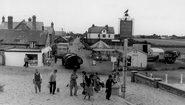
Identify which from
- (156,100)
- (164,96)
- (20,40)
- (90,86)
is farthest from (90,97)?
(20,40)

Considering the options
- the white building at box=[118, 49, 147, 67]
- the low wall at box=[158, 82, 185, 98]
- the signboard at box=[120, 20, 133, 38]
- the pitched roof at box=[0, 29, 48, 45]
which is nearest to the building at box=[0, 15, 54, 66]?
the pitched roof at box=[0, 29, 48, 45]

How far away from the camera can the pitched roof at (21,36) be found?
129 feet

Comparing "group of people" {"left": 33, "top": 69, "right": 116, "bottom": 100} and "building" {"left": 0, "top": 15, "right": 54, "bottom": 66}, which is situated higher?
Result: "building" {"left": 0, "top": 15, "right": 54, "bottom": 66}

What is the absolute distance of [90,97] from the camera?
14.0m

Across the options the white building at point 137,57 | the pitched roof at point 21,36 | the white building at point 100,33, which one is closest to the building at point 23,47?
the pitched roof at point 21,36

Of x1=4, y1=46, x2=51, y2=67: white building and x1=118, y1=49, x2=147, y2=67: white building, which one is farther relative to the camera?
x1=118, y1=49, x2=147, y2=67: white building

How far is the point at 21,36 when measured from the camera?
1592 inches

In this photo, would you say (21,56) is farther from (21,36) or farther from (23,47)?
(21,36)

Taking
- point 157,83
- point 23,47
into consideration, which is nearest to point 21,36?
point 23,47

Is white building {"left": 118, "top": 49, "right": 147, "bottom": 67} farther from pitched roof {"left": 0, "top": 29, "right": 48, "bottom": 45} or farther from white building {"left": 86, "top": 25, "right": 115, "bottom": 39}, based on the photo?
white building {"left": 86, "top": 25, "right": 115, "bottom": 39}

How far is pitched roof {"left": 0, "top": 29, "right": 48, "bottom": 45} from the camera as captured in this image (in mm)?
39466

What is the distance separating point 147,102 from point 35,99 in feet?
22.3

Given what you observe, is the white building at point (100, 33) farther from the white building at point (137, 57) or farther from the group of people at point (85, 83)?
the group of people at point (85, 83)

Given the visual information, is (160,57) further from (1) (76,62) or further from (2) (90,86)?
(2) (90,86)
